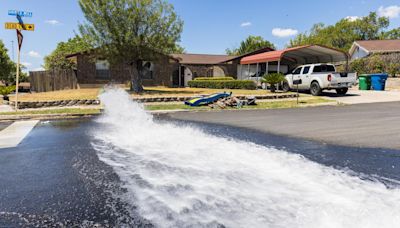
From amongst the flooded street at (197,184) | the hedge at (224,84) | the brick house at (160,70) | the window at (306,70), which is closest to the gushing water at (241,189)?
the flooded street at (197,184)

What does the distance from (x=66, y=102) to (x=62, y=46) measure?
158ft

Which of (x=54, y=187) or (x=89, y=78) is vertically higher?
(x=89, y=78)

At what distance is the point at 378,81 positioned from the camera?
22.8 metres

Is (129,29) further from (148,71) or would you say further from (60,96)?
(148,71)

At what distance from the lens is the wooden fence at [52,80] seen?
90.8ft

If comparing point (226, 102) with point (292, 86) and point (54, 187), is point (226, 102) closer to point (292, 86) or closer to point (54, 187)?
point (292, 86)

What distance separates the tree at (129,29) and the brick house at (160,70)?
1.73 metres

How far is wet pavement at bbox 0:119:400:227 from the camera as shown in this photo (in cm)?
336

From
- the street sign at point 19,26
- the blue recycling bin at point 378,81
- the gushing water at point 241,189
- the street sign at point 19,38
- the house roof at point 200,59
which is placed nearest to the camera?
the gushing water at point 241,189

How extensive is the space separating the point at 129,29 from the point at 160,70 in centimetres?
1014

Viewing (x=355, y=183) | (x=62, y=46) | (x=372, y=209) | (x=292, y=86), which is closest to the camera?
(x=372, y=209)

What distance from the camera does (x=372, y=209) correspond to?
346 centimetres

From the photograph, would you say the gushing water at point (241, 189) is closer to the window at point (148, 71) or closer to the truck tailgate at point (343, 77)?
the truck tailgate at point (343, 77)

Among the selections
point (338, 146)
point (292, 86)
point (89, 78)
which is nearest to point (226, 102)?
point (292, 86)
